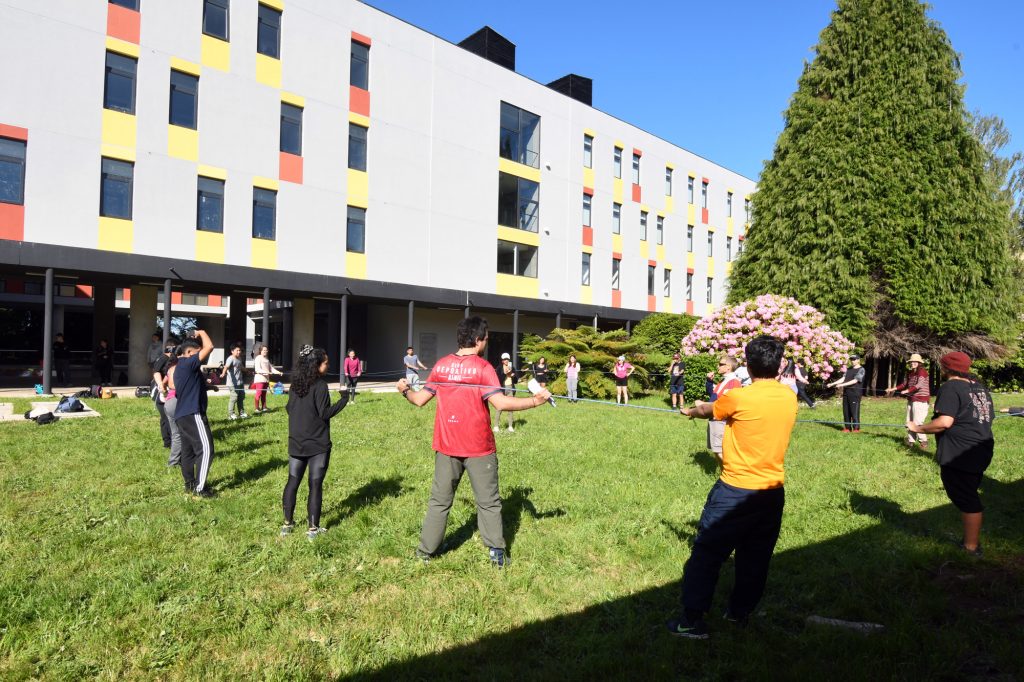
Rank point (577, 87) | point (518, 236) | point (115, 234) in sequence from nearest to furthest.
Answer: point (115, 234)
point (518, 236)
point (577, 87)

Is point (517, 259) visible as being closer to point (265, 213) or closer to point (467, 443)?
point (265, 213)

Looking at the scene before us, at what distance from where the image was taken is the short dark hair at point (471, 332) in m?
4.93

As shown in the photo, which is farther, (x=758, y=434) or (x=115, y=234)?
(x=115, y=234)

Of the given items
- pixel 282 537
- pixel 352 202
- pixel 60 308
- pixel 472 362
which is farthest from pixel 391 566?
pixel 60 308

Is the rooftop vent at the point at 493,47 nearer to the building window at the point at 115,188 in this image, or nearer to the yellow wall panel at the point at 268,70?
the yellow wall panel at the point at 268,70

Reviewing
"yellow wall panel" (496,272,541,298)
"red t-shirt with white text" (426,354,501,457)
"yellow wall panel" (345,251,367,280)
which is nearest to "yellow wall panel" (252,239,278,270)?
"yellow wall panel" (345,251,367,280)

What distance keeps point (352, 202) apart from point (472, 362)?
18052 millimetres

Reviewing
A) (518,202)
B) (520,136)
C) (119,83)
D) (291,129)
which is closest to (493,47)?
(520,136)

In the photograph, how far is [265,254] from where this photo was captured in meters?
19.2

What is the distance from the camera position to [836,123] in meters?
20.5

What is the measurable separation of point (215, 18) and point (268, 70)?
2000 millimetres

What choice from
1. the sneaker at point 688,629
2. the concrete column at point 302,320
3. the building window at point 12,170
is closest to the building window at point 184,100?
the building window at point 12,170

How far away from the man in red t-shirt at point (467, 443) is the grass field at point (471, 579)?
1.04 feet

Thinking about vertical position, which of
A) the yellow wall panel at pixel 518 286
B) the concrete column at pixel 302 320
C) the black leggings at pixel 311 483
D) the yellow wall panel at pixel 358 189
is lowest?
the black leggings at pixel 311 483
